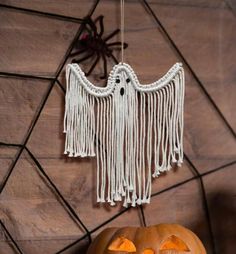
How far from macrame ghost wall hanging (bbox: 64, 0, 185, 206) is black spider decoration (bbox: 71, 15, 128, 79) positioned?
42 mm

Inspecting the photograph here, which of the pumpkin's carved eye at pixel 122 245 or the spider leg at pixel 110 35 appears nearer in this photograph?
the pumpkin's carved eye at pixel 122 245

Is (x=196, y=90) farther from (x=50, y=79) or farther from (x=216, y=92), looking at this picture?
(x=50, y=79)

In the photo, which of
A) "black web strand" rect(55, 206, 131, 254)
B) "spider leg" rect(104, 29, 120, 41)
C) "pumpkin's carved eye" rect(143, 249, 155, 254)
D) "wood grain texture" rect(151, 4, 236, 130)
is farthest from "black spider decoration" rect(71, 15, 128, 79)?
"pumpkin's carved eye" rect(143, 249, 155, 254)

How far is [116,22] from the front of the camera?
136 centimetres

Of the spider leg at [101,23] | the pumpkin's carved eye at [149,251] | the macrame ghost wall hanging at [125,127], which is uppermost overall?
the spider leg at [101,23]

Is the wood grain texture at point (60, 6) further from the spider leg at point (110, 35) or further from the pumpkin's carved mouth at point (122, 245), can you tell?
the pumpkin's carved mouth at point (122, 245)

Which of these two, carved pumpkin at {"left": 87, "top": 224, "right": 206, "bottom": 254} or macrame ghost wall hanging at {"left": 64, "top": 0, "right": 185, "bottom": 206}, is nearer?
carved pumpkin at {"left": 87, "top": 224, "right": 206, "bottom": 254}

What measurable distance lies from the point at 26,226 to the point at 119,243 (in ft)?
0.83

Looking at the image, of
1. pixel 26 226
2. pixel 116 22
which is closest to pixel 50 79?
pixel 116 22

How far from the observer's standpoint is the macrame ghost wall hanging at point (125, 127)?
51.1 inches

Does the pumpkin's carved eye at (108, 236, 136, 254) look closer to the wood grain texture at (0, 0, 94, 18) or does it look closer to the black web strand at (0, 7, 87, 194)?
the black web strand at (0, 7, 87, 194)

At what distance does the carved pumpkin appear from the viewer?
1.13 m

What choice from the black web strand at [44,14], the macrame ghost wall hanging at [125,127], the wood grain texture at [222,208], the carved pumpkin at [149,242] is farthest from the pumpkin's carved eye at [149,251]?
the black web strand at [44,14]

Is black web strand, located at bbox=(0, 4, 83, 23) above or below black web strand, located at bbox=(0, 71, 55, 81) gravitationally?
above
